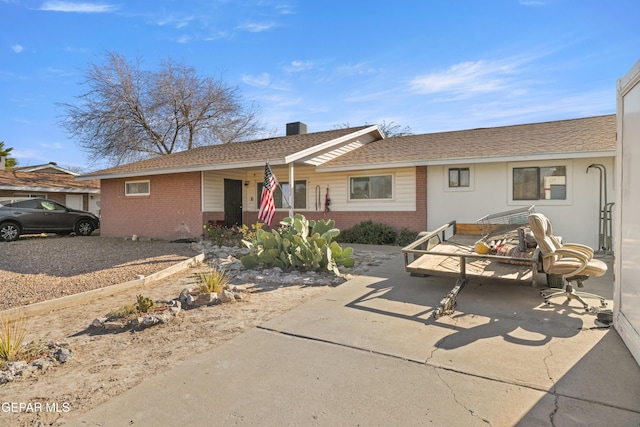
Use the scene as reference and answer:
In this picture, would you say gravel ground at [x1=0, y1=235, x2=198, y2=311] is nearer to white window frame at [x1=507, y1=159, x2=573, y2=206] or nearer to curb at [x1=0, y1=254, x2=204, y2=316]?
curb at [x1=0, y1=254, x2=204, y2=316]

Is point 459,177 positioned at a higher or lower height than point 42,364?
higher

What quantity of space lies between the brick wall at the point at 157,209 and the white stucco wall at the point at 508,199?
8754 mm

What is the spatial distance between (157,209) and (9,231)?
540 centimetres

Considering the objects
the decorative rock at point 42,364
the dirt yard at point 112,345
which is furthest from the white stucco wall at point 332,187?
the decorative rock at point 42,364

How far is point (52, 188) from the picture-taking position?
1945 centimetres

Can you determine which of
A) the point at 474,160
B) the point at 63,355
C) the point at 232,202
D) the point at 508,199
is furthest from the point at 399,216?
the point at 63,355

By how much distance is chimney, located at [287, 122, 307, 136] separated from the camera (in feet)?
61.9

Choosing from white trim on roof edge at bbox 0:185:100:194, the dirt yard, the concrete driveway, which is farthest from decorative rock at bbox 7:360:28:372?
white trim on roof edge at bbox 0:185:100:194

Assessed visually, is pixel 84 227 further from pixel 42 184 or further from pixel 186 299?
pixel 186 299

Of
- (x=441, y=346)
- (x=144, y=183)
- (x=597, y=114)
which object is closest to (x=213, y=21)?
(x=144, y=183)

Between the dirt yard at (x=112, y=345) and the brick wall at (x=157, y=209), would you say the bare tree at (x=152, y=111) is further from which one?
the dirt yard at (x=112, y=345)

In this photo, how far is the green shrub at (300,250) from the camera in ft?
23.2

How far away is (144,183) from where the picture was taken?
1447 cm

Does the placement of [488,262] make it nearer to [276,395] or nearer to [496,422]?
[496,422]
